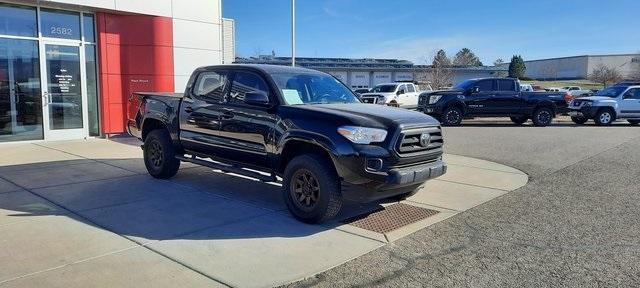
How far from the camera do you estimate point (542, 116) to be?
66.9 ft

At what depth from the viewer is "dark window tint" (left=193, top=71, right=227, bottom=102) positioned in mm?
7088

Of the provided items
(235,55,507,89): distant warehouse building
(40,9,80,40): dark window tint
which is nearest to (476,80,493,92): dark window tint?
(40,9,80,40): dark window tint

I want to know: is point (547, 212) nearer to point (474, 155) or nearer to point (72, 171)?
point (474, 155)

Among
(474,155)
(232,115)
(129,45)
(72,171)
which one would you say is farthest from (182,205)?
(129,45)

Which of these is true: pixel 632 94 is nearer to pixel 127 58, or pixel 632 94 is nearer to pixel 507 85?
pixel 507 85

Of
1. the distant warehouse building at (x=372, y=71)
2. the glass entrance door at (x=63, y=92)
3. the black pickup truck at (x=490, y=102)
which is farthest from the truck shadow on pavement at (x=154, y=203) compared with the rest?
the distant warehouse building at (x=372, y=71)

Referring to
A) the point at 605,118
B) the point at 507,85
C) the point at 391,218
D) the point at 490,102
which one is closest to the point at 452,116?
the point at 490,102

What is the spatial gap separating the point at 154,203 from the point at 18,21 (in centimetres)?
813

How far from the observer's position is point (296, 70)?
23.2 ft

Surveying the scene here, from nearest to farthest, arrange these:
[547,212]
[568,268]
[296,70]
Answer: [568,268]
[547,212]
[296,70]

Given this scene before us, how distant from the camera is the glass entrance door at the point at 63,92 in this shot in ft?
40.4

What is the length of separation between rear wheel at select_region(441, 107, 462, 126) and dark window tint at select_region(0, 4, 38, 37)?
47.4 ft

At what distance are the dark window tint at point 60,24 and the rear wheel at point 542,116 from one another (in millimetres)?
16968

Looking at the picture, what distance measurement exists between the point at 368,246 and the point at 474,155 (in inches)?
287
